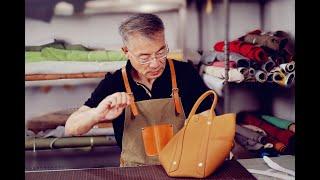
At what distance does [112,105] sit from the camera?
1.86m

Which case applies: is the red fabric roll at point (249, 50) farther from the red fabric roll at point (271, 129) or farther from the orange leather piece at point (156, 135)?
the orange leather piece at point (156, 135)

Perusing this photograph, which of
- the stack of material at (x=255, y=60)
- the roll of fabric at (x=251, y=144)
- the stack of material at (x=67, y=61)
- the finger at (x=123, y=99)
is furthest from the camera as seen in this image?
the roll of fabric at (x=251, y=144)

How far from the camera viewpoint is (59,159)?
2174mm

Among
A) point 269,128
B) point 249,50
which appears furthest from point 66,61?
point 269,128

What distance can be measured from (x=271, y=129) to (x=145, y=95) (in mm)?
761

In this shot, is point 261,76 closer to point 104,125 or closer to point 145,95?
point 145,95

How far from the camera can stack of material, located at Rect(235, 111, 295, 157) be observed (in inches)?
85.0

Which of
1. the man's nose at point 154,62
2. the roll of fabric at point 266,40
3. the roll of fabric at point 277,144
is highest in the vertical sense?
the roll of fabric at point 266,40

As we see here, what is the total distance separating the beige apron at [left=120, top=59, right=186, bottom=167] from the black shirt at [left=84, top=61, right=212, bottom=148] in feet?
0.06

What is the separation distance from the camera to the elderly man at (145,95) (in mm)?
1860

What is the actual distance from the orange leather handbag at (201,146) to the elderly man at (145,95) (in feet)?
0.43

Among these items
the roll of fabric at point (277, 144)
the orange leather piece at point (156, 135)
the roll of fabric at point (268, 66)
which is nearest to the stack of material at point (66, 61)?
the orange leather piece at point (156, 135)
